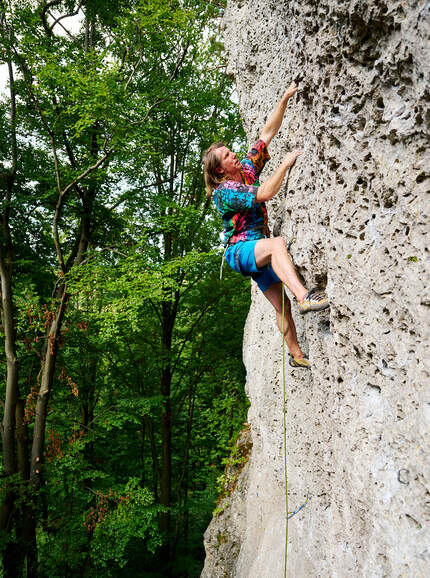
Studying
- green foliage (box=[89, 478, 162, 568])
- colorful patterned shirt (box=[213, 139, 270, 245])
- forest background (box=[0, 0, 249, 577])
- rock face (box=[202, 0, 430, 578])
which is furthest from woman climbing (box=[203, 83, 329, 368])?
green foliage (box=[89, 478, 162, 568])

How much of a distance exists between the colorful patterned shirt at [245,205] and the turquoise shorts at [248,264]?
0.36 ft

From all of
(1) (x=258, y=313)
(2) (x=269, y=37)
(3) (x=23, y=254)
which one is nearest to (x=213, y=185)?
(2) (x=269, y=37)

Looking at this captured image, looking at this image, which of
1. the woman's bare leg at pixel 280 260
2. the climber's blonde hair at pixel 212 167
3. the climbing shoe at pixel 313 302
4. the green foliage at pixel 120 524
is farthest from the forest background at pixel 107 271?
the climbing shoe at pixel 313 302

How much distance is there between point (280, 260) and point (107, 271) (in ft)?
18.9

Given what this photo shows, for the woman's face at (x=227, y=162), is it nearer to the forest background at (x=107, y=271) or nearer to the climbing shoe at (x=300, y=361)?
the climbing shoe at (x=300, y=361)

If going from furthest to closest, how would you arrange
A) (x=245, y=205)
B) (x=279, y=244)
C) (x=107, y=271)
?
(x=107, y=271)
(x=245, y=205)
(x=279, y=244)

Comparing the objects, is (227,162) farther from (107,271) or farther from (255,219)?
(107,271)

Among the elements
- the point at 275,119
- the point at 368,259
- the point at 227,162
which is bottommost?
the point at 368,259

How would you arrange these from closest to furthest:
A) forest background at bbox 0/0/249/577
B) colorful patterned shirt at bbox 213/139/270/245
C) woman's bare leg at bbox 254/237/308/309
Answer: woman's bare leg at bbox 254/237/308/309
colorful patterned shirt at bbox 213/139/270/245
forest background at bbox 0/0/249/577

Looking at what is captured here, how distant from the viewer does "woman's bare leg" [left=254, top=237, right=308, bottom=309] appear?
2699 millimetres

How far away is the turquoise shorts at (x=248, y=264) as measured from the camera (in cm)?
309

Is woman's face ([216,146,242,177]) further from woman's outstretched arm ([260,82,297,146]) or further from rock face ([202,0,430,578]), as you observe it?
rock face ([202,0,430,578])

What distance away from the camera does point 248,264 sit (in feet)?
10.2

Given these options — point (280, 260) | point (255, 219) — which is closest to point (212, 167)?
point (255, 219)
